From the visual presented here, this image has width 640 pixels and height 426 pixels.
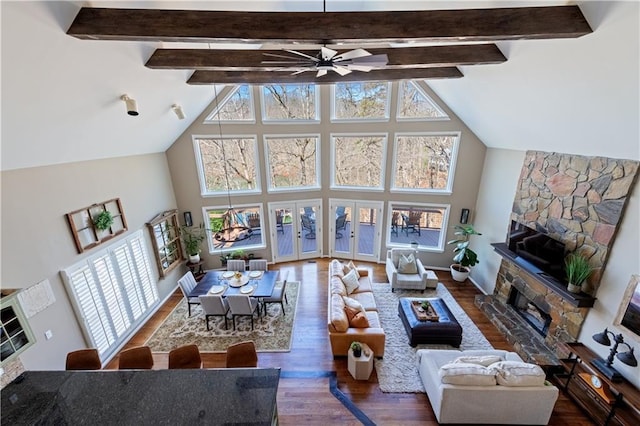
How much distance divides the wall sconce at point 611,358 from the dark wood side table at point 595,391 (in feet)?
0.23

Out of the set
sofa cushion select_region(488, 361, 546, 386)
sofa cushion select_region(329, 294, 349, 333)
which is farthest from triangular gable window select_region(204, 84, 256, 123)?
sofa cushion select_region(488, 361, 546, 386)

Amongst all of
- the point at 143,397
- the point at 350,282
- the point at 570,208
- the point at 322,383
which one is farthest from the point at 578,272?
the point at 143,397

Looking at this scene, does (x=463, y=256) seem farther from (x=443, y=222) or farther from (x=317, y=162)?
(x=317, y=162)

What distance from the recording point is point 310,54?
3.91 meters

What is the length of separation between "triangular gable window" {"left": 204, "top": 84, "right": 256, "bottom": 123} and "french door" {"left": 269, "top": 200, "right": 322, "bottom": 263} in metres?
2.48

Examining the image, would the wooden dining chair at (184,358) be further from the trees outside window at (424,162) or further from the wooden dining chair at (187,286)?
the trees outside window at (424,162)

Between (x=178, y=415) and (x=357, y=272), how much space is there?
4.74m

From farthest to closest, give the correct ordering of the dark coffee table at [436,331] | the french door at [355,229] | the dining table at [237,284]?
the french door at [355,229], the dining table at [237,284], the dark coffee table at [436,331]

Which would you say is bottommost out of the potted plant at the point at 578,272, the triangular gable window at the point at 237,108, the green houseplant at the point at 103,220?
the potted plant at the point at 578,272

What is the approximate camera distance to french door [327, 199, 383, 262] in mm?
7711

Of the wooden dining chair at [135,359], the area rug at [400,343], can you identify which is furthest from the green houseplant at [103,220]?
the area rug at [400,343]

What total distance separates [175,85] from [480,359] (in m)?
6.65

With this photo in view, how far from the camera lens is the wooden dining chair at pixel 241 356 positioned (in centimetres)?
330

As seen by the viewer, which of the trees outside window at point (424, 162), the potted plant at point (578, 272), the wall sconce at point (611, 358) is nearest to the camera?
the wall sconce at point (611, 358)
